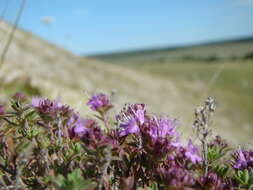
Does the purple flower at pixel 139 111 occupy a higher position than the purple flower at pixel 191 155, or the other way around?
the purple flower at pixel 139 111

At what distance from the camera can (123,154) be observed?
1.38 metres

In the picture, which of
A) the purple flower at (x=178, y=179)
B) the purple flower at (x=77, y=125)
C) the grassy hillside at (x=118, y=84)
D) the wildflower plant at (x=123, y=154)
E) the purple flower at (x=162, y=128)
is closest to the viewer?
the purple flower at (x=178, y=179)

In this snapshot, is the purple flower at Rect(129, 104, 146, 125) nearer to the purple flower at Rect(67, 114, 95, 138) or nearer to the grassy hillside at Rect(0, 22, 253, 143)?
the purple flower at Rect(67, 114, 95, 138)

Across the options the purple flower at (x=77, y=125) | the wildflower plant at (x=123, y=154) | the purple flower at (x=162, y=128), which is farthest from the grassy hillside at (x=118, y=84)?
the purple flower at (x=162, y=128)

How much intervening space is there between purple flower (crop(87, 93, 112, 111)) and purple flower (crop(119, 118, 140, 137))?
0.19m

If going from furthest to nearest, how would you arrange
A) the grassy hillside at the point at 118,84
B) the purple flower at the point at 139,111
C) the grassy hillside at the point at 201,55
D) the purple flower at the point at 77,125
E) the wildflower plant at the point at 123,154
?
the grassy hillside at the point at 201,55, the grassy hillside at the point at 118,84, the purple flower at the point at 77,125, the purple flower at the point at 139,111, the wildflower plant at the point at 123,154

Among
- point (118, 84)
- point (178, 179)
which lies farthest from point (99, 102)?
point (118, 84)

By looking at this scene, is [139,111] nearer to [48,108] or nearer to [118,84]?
[48,108]

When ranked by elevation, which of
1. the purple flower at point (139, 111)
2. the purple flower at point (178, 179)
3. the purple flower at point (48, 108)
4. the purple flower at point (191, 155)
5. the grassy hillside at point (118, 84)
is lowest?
the purple flower at point (178, 179)

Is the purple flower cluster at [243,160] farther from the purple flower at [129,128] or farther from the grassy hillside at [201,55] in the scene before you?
the grassy hillside at [201,55]

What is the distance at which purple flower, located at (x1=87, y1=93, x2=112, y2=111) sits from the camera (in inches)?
62.8

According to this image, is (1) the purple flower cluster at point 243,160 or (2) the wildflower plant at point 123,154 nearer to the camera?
(2) the wildflower plant at point 123,154

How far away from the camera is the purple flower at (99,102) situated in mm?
1596

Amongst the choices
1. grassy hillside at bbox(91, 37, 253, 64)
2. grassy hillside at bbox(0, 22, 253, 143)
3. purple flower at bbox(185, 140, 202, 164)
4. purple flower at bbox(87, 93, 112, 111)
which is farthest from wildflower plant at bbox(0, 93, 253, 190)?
grassy hillside at bbox(91, 37, 253, 64)
